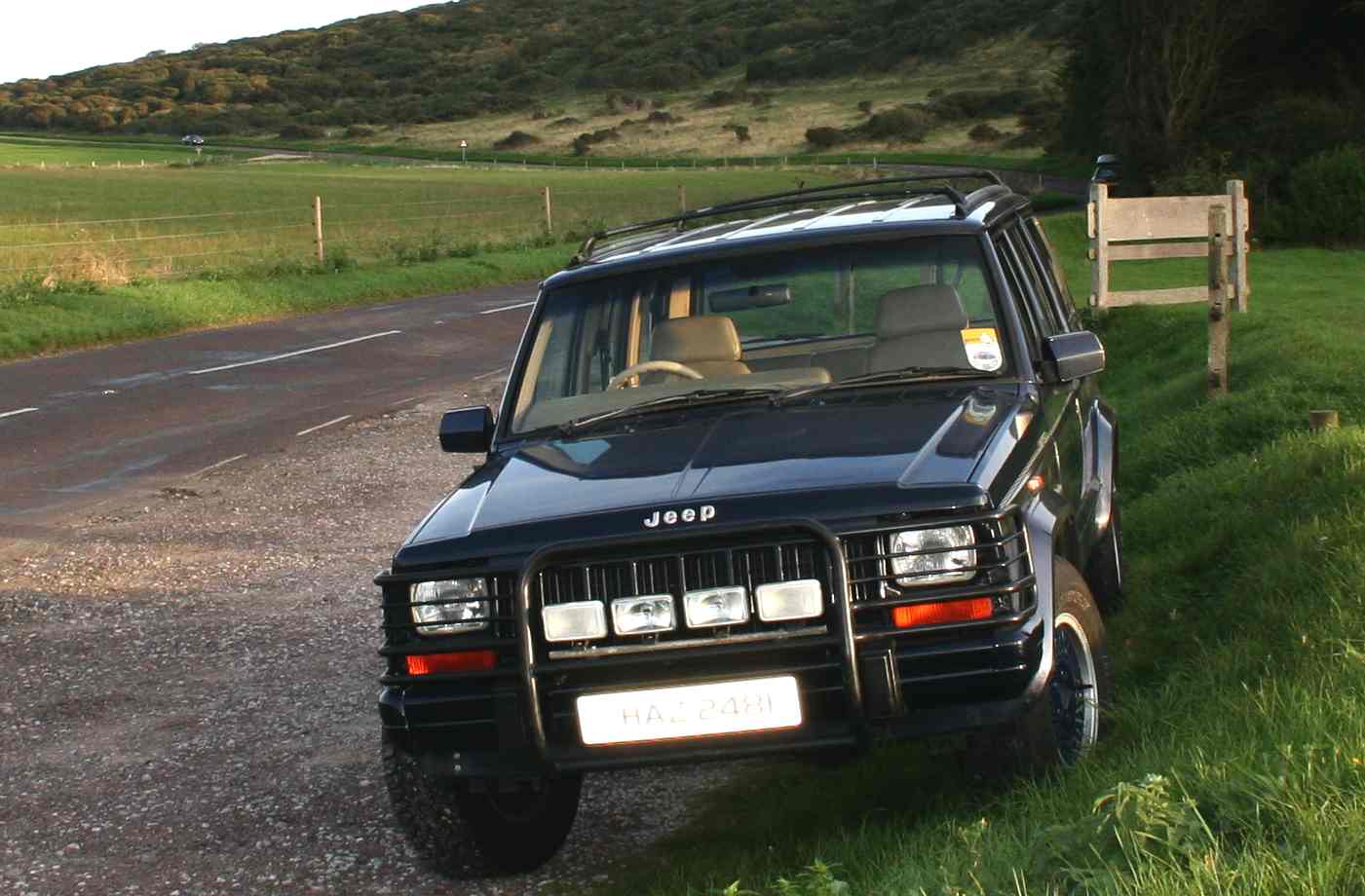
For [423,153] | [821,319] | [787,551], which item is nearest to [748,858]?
[787,551]

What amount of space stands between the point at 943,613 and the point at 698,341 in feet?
6.25

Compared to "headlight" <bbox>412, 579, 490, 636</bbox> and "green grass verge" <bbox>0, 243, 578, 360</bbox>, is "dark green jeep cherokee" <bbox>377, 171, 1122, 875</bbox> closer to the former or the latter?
"headlight" <bbox>412, 579, 490, 636</bbox>

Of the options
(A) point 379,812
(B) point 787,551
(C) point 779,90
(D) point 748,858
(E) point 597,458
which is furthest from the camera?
(C) point 779,90

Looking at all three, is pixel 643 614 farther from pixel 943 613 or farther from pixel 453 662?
pixel 943 613

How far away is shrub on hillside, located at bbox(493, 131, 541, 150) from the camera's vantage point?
5081 inches

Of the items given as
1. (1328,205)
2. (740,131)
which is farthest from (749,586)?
(740,131)

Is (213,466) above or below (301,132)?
below

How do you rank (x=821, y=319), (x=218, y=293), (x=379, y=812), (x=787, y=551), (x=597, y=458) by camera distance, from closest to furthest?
(x=787, y=551) → (x=597, y=458) → (x=379, y=812) → (x=821, y=319) → (x=218, y=293)

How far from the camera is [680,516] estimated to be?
4.70 meters

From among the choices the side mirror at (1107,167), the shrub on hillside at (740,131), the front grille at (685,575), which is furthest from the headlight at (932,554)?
the shrub on hillside at (740,131)

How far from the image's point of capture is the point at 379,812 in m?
6.04

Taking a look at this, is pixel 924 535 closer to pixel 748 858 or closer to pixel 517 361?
pixel 748 858

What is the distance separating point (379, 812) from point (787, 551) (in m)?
2.04

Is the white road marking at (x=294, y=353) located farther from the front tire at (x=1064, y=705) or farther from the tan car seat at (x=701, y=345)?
the front tire at (x=1064, y=705)
